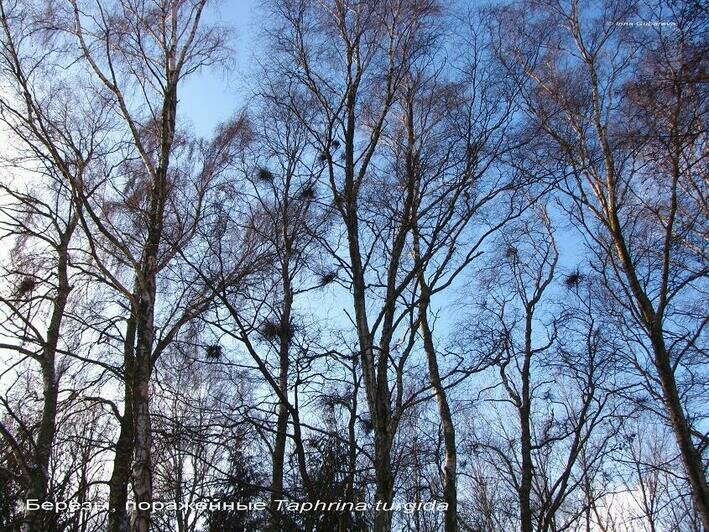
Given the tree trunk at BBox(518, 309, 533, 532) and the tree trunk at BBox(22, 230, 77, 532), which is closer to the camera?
the tree trunk at BBox(22, 230, 77, 532)

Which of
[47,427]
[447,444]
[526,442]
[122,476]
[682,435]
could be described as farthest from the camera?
[526,442]

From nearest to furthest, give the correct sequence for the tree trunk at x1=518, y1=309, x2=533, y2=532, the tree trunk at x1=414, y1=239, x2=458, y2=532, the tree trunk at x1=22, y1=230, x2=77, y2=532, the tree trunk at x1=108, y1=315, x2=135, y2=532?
the tree trunk at x1=22, y1=230, x2=77, y2=532 < the tree trunk at x1=108, y1=315, x2=135, y2=532 < the tree trunk at x1=414, y1=239, x2=458, y2=532 < the tree trunk at x1=518, y1=309, x2=533, y2=532

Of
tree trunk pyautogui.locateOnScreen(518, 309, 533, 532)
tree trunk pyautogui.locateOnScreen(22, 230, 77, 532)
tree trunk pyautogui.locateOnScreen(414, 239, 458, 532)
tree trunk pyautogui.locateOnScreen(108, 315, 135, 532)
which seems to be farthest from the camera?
tree trunk pyautogui.locateOnScreen(518, 309, 533, 532)

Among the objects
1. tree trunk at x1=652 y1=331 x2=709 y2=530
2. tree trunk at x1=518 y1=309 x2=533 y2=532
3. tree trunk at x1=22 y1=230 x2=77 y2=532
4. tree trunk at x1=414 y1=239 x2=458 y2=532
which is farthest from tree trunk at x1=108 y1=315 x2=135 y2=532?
tree trunk at x1=652 y1=331 x2=709 y2=530

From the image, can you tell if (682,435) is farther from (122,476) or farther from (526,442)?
(122,476)

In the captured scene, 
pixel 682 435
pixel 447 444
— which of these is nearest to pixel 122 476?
pixel 447 444

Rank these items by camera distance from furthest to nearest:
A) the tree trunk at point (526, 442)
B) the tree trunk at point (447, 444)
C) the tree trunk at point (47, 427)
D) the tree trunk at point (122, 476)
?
1. the tree trunk at point (526, 442)
2. the tree trunk at point (447, 444)
3. the tree trunk at point (122, 476)
4. the tree trunk at point (47, 427)

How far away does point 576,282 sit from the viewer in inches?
420

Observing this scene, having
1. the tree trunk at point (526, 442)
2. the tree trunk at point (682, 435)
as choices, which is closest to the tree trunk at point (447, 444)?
the tree trunk at point (526, 442)

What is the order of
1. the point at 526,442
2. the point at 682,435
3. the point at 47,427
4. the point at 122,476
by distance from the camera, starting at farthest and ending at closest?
1. the point at 526,442
2. the point at 682,435
3. the point at 47,427
4. the point at 122,476

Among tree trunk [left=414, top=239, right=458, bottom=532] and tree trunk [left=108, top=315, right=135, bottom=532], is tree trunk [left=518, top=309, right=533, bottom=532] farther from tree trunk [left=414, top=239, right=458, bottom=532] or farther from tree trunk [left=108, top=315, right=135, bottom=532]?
tree trunk [left=108, top=315, right=135, bottom=532]

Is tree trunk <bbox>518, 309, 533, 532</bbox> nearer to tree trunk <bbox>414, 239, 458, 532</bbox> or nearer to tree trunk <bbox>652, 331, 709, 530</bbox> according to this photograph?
tree trunk <bbox>414, 239, 458, 532</bbox>

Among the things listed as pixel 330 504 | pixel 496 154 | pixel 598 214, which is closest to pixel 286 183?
pixel 496 154

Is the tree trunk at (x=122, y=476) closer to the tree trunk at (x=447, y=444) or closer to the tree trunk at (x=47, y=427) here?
the tree trunk at (x=47, y=427)
